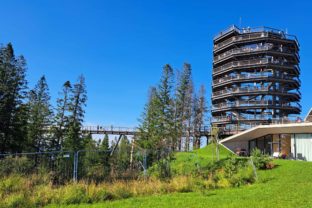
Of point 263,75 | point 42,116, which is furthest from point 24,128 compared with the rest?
point 263,75

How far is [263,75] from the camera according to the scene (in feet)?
178

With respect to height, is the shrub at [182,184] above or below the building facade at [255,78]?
below

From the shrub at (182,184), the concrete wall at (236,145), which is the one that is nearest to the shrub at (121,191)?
the shrub at (182,184)

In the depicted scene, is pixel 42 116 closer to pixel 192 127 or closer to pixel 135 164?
pixel 192 127

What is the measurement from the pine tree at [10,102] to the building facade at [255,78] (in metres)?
31.1

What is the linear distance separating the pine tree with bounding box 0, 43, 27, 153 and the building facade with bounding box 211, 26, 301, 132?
102ft

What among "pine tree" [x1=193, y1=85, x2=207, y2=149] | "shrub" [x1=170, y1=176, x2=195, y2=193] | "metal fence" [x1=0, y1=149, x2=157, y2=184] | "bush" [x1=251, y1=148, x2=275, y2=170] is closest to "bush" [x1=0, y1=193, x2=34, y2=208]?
"metal fence" [x1=0, y1=149, x2=157, y2=184]

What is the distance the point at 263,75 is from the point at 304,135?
2141 centimetres

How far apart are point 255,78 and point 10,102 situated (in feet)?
127

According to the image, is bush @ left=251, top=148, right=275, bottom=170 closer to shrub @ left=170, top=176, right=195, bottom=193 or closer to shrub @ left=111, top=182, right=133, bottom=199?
shrub @ left=170, top=176, right=195, bottom=193

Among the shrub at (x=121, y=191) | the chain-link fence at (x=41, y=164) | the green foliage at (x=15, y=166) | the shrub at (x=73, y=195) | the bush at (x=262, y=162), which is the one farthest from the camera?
the bush at (x=262, y=162)

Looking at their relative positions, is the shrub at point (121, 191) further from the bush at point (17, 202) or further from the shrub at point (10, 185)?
the shrub at point (10, 185)

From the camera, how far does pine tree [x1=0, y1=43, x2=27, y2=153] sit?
38.4 meters

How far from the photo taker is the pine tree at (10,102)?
38438 millimetres
